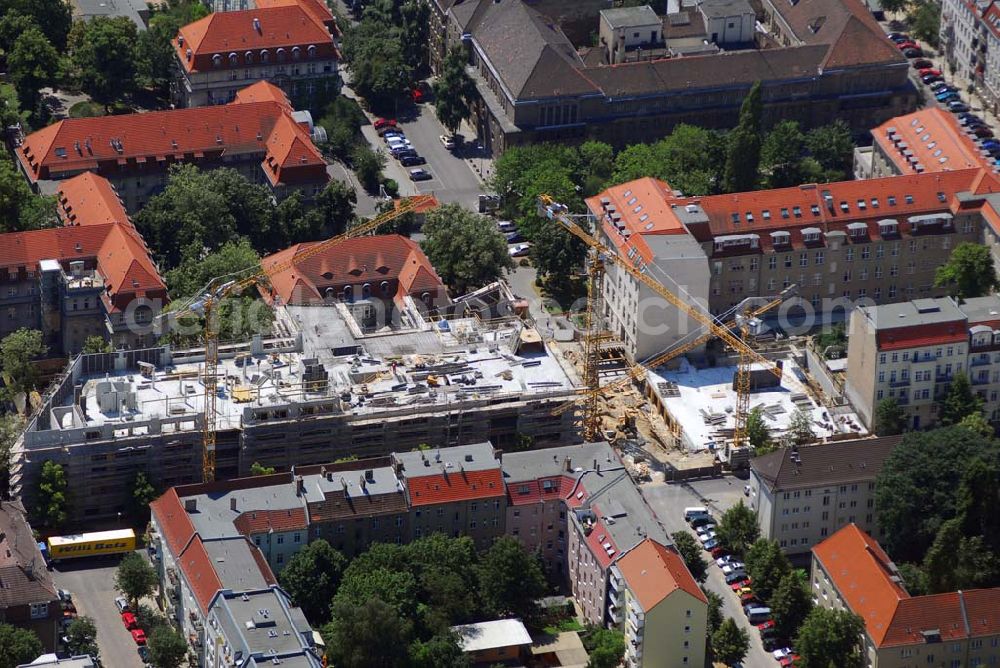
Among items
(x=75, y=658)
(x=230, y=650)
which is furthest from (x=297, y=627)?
(x=75, y=658)

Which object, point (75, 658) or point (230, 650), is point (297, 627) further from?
point (75, 658)
